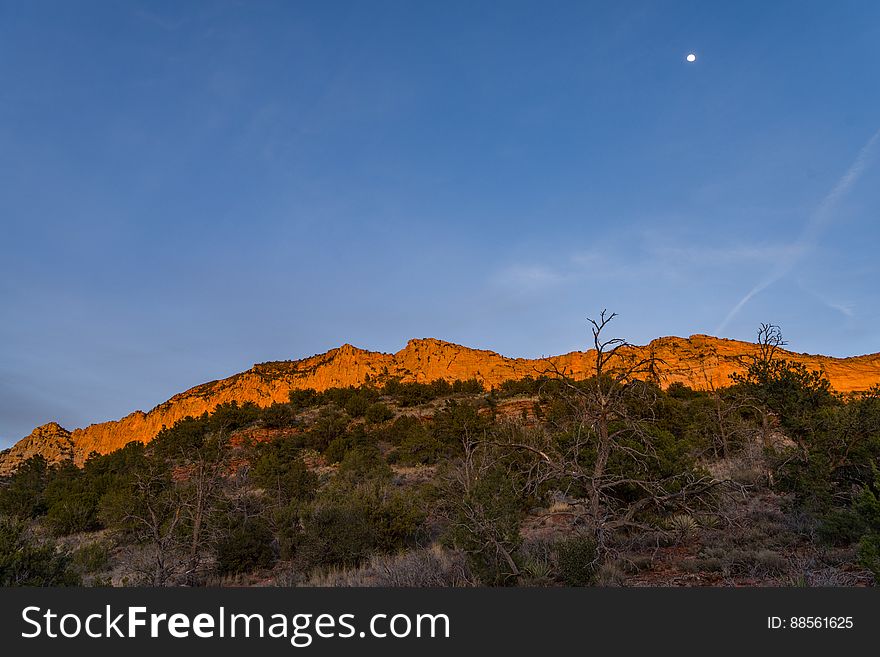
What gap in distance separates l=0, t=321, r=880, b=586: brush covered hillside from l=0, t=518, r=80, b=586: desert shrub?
0.03 metres

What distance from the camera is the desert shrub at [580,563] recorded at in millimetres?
Answer: 7469

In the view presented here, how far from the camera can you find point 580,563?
7.54m

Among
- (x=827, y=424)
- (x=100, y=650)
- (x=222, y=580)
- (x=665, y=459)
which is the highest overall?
(x=827, y=424)

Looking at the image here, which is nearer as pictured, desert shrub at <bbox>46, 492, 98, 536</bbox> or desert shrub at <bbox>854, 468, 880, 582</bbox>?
desert shrub at <bbox>854, 468, 880, 582</bbox>

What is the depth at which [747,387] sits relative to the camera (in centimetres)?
1650

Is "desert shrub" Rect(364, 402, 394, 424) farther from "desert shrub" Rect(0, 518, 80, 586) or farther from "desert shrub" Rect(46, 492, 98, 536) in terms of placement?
"desert shrub" Rect(0, 518, 80, 586)

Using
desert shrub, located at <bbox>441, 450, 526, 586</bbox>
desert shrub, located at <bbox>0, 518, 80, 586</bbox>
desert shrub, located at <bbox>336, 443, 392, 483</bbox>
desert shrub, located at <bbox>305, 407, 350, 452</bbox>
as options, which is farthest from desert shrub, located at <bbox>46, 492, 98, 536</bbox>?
desert shrub, located at <bbox>441, 450, 526, 586</bbox>

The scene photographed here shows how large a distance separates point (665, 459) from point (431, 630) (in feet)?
30.2

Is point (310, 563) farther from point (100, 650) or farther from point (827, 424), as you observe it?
point (827, 424)

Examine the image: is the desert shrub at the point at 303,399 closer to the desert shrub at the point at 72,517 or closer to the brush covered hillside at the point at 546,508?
the brush covered hillside at the point at 546,508

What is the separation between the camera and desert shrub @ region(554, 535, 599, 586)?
7.47m

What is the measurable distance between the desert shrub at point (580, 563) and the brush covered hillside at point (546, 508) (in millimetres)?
23

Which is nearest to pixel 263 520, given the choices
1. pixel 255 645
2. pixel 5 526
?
pixel 5 526

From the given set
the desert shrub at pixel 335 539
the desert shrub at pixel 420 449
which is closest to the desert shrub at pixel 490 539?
the desert shrub at pixel 335 539
